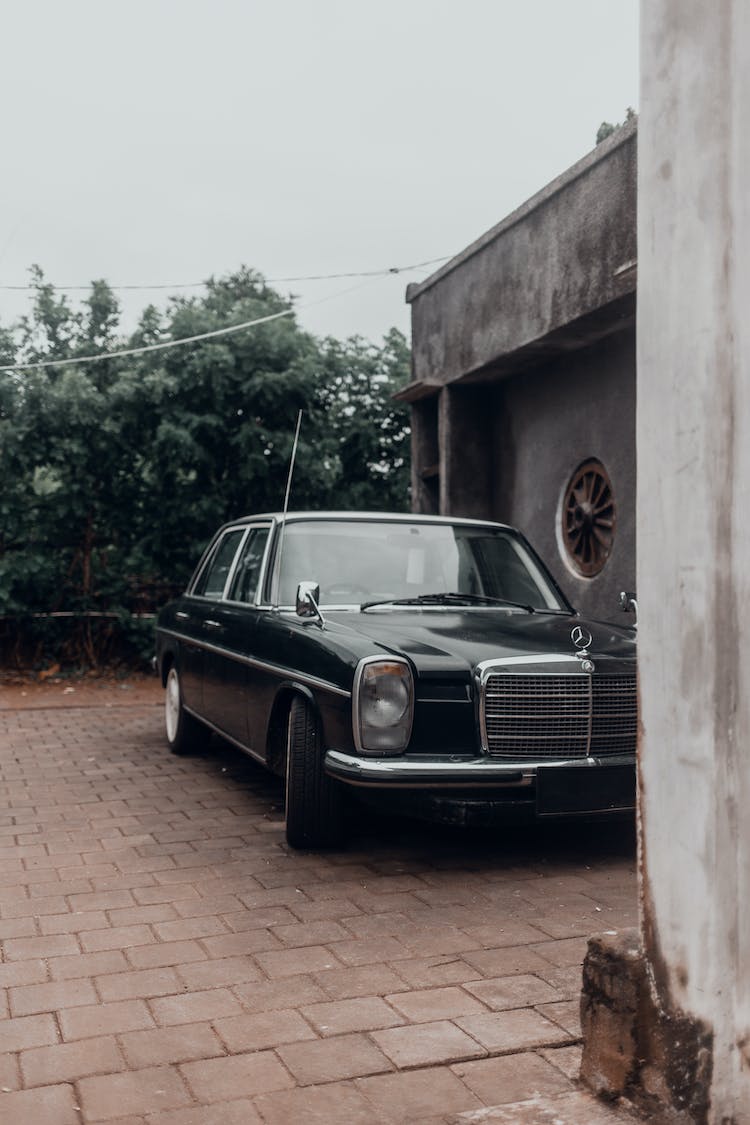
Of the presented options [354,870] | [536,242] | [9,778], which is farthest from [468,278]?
[354,870]

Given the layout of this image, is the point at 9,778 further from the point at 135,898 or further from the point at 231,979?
the point at 231,979

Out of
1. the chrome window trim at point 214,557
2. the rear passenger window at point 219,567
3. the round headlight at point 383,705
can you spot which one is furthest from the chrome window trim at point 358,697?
the rear passenger window at point 219,567

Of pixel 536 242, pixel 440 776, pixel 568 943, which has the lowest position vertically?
pixel 568 943

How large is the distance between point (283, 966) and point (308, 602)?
1.99 m

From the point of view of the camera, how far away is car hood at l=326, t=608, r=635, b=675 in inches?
189

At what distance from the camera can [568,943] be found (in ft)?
13.1

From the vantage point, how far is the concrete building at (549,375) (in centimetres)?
866

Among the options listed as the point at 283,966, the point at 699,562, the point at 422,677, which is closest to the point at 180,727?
the point at 422,677

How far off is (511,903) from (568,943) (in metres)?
0.48

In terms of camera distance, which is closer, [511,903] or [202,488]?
[511,903]

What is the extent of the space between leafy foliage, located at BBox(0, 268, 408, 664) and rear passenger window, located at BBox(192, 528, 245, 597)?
4869 millimetres

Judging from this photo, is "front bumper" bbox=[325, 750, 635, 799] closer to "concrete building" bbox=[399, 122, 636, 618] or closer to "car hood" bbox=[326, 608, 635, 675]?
"car hood" bbox=[326, 608, 635, 675]

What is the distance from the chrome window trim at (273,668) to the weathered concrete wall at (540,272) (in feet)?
12.4

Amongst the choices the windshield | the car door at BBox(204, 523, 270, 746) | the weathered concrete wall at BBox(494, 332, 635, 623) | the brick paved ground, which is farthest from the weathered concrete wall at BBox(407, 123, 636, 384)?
the brick paved ground
